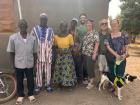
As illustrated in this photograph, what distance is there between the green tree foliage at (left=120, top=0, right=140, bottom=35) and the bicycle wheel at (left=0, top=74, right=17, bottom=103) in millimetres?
21039

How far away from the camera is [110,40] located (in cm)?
791

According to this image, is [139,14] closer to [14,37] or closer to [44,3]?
[44,3]

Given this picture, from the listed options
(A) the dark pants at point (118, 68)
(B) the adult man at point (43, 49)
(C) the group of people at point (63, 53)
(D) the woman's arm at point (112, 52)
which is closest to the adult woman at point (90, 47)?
(C) the group of people at point (63, 53)

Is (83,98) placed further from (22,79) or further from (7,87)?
(7,87)

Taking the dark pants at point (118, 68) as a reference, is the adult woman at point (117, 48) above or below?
above

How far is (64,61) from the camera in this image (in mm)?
8023

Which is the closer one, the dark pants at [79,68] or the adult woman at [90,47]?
the adult woman at [90,47]

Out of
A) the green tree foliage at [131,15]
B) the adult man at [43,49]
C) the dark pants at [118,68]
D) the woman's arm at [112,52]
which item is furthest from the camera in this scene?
the green tree foliage at [131,15]

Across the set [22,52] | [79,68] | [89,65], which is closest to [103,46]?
[89,65]

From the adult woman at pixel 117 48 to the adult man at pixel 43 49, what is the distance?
1436 mm

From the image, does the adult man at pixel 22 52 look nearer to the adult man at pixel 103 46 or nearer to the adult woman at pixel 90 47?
the adult woman at pixel 90 47

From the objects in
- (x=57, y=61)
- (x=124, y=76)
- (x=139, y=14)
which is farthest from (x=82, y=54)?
(x=139, y=14)

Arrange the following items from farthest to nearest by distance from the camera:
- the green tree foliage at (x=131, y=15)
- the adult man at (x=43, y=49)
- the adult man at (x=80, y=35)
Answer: the green tree foliage at (x=131, y=15) → the adult man at (x=80, y=35) → the adult man at (x=43, y=49)

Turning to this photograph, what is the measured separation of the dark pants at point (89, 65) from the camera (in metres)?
8.16
